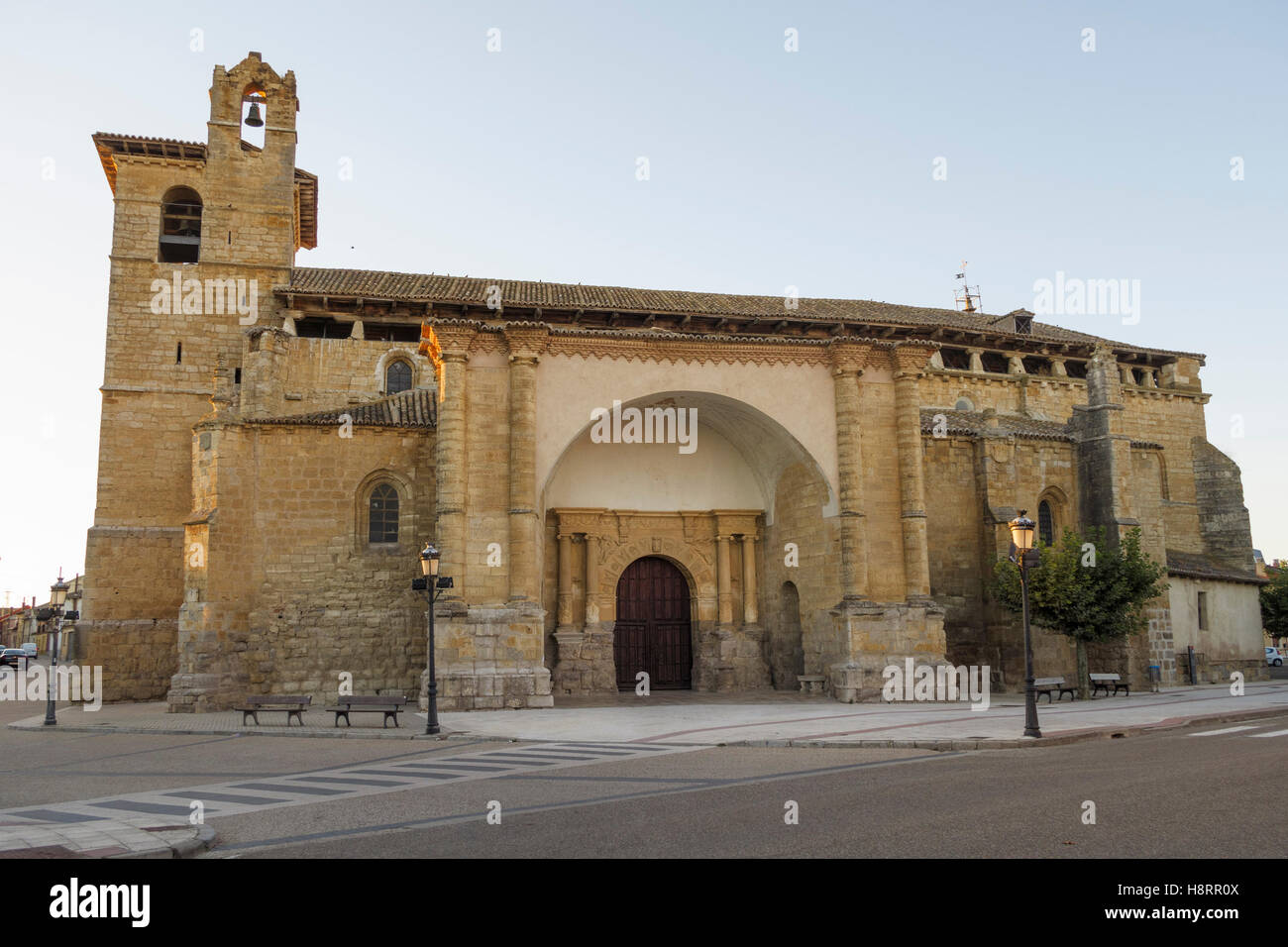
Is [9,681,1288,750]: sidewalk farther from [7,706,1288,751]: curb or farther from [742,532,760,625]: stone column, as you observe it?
[742,532,760,625]: stone column

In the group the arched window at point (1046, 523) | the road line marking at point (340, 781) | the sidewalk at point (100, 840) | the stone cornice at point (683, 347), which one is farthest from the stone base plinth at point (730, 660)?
the sidewalk at point (100, 840)

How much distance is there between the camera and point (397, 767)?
12.5 metres

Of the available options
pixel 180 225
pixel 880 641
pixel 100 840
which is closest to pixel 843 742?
pixel 880 641

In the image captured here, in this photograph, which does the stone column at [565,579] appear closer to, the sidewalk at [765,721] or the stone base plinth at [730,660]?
the sidewalk at [765,721]

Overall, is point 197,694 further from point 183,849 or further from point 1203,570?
point 1203,570

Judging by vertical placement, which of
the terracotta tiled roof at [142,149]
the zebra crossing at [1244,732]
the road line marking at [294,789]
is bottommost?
the zebra crossing at [1244,732]

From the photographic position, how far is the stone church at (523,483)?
22141 millimetres

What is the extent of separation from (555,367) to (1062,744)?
13.5 metres

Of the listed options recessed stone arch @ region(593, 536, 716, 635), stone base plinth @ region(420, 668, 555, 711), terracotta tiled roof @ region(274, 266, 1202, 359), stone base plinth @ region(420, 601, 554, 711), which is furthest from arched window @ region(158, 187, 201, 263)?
stone base plinth @ region(420, 668, 555, 711)

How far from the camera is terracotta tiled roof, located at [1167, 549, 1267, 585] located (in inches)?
1200

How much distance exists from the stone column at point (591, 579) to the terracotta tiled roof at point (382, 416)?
5319mm

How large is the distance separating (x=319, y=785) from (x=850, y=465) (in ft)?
50.9

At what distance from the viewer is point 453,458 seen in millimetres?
21297

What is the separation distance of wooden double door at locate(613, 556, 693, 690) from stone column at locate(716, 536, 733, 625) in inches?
40.8
